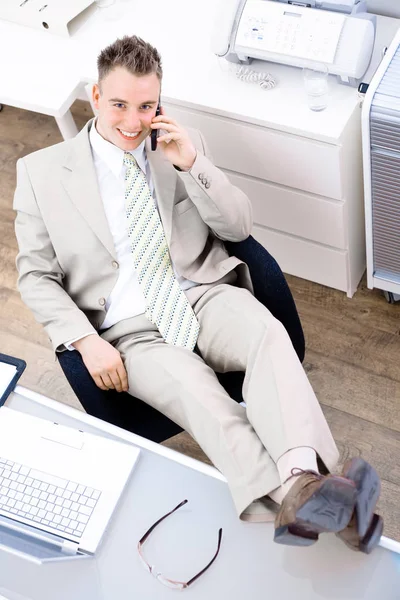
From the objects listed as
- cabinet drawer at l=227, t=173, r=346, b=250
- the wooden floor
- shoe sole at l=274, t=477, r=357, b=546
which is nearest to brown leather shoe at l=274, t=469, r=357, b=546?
shoe sole at l=274, t=477, r=357, b=546

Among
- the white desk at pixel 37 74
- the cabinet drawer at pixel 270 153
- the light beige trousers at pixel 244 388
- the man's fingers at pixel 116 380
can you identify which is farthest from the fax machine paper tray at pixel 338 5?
the man's fingers at pixel 116 380

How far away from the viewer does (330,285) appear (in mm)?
2762

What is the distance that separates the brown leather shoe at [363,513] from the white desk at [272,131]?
3.46ft

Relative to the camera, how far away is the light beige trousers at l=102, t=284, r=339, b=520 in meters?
1.65

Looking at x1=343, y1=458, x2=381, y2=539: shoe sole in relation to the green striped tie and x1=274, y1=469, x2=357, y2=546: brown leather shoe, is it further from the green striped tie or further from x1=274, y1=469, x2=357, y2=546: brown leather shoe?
the green striped tie

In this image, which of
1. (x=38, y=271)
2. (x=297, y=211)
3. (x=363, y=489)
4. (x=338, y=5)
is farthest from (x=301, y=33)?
(x=363, y=489)

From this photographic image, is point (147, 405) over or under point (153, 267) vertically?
under

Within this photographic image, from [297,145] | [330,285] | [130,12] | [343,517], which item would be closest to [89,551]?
[343,517]

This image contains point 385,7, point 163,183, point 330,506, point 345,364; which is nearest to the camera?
point 330,506

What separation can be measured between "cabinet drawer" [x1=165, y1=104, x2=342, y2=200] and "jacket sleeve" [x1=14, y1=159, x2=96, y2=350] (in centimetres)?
62

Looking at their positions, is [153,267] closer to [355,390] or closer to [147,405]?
[147,405]

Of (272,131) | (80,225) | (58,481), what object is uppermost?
(272,131)

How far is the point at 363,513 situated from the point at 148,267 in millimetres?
946

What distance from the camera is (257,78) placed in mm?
2318
